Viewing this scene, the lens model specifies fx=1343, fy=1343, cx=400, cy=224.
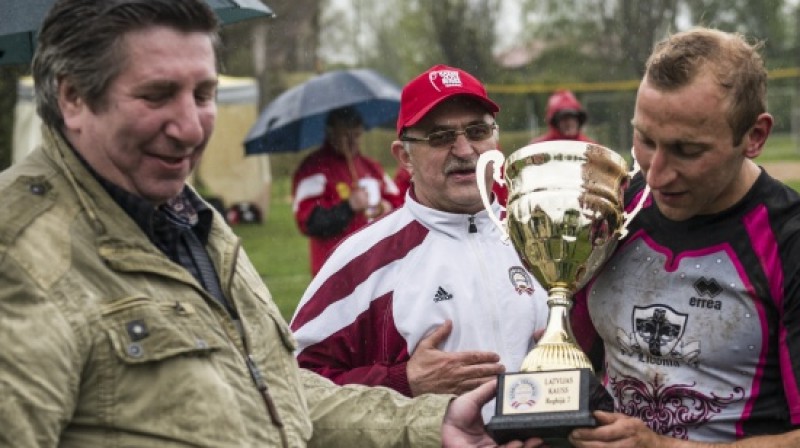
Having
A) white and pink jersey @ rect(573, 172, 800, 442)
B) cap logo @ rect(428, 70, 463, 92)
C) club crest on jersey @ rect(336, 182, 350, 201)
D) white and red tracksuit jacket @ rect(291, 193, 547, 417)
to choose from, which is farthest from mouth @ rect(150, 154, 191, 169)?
club crest on jersey @ rect(336, 182, 350, 201)

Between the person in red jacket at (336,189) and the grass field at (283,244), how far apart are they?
299 cm

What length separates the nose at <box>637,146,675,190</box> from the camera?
305 cm

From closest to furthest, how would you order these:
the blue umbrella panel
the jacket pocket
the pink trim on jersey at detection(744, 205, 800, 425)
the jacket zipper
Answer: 1. the jacket pocket
2. the jacket zipper
3. the pink trim on jersey at detection(744, 205, 800, 425)
4. the blue umbrella panel

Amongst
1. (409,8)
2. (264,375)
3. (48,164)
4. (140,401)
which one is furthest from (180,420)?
(409,8)

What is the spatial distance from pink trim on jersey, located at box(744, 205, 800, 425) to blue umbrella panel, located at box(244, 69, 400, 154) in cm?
634

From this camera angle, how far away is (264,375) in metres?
2.76

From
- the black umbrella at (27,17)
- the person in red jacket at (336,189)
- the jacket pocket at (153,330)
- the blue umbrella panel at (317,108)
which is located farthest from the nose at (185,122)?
the blue umbrella panel at (317,108)

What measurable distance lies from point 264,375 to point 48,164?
61cm

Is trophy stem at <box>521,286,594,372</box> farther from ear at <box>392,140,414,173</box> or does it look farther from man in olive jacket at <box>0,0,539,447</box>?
ear at <box>392,140,414,173</box>

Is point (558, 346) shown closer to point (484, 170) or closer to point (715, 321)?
point (715, 321)

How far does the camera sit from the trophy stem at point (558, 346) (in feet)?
10.6

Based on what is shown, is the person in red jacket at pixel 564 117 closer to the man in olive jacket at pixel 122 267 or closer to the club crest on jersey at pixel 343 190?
the club crest on jersey at pixel 343 190

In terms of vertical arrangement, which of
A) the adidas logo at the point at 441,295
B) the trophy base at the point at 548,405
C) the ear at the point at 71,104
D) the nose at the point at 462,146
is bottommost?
the trophy base at the point at 548,405

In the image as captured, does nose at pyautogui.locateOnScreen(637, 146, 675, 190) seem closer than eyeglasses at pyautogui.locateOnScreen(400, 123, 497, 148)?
Yes
